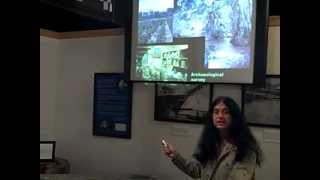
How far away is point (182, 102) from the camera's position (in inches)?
122

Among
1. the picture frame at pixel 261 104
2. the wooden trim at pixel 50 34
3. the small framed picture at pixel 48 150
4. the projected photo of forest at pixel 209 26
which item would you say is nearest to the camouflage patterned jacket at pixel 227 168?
the picture frame at pixel 261 104

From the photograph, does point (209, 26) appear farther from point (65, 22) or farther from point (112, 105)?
point (65, 22)

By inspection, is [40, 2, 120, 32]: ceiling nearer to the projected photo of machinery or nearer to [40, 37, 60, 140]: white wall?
[40, 37, 60, 140]: white wall

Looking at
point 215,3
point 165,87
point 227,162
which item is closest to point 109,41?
point 165,87

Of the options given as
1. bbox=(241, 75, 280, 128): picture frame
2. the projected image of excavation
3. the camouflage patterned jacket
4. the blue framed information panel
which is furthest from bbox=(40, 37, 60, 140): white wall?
bbox=(241, 75, 280, 128): picture frame

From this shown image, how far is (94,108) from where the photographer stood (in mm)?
3525

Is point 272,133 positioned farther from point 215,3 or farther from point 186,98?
point 215,3

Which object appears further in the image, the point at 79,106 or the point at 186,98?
the point at 79,106

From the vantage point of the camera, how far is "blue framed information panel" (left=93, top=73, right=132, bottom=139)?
3.35m

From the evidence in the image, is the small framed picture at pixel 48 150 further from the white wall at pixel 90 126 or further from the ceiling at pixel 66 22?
the ceiling at pixel 66 22

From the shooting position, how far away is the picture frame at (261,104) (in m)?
2.70

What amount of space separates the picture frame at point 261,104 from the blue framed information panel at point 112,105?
946mm

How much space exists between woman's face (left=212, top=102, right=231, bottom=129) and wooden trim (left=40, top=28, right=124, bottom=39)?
1.03 meters
